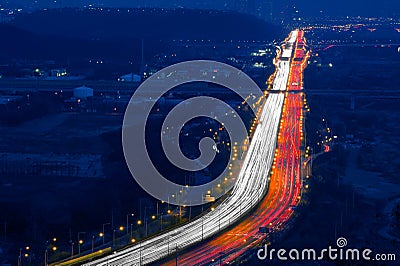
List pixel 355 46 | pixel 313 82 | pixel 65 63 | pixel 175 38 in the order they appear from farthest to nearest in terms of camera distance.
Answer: pixel 175 38
pixel 355 46
pixel 65 63
pixel 313 82

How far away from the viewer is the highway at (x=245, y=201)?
541cm

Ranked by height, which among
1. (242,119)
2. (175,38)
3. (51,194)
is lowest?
(51,194)

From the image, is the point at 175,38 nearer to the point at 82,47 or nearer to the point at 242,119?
the point at 82,47

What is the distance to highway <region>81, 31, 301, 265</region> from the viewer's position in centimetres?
541

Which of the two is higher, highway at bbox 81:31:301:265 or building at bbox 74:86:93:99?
building at bbox 74:86:93:99

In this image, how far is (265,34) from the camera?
26906mm

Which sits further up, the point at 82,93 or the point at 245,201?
the point at 82,93

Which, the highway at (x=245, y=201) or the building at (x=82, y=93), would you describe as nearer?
the highway at (x=245, y=201)

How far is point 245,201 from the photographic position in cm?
666

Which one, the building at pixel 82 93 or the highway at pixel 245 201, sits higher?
the building at pixel 82 93

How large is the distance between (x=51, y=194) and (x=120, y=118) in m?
4.24

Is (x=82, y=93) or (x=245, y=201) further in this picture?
(x=82, y=93)

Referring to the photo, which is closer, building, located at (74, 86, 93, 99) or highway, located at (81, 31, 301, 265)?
highway, located at (81, 31, 301, 265)

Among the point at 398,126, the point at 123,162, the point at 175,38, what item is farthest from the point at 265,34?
the point at 123,162
